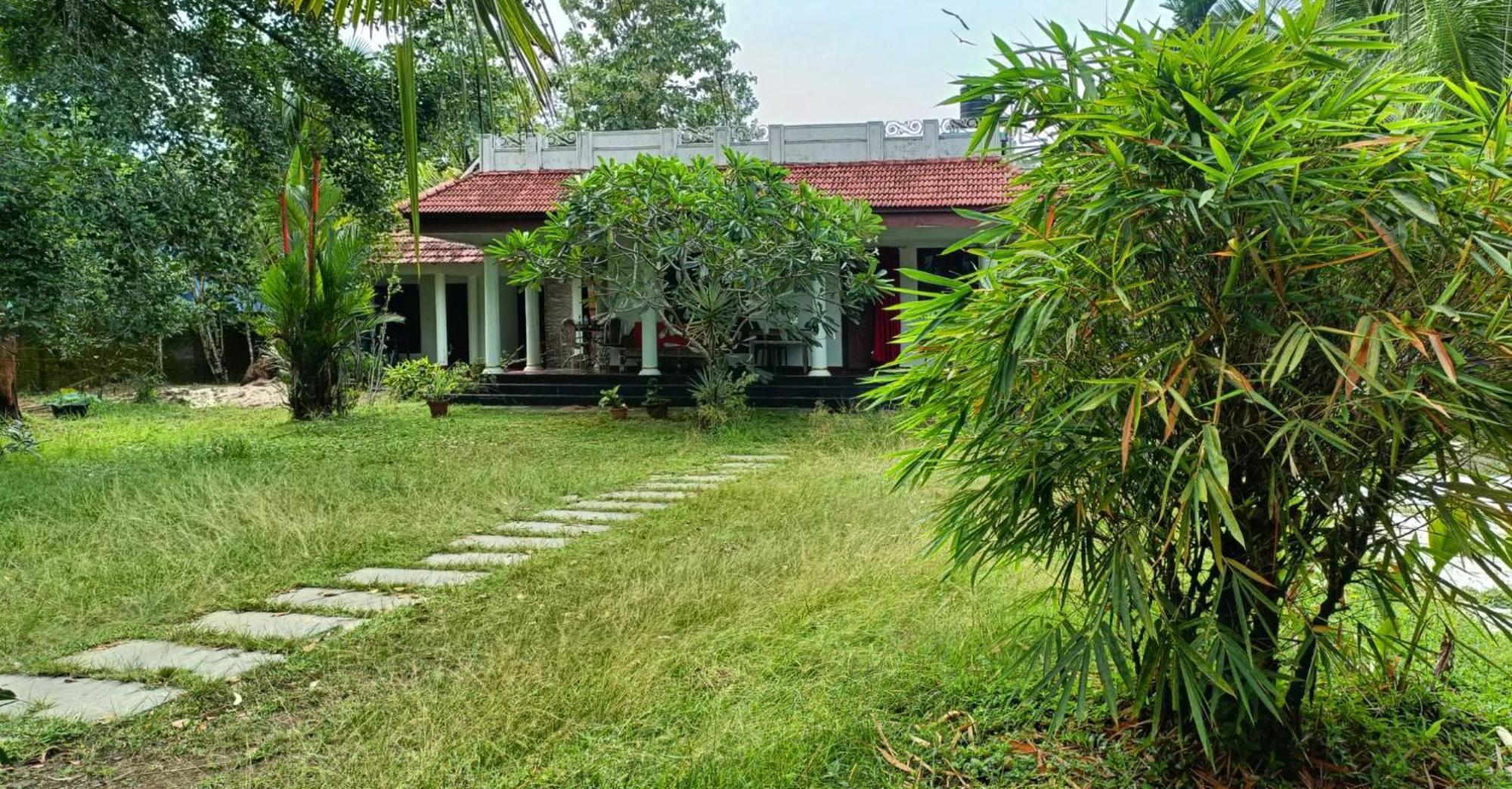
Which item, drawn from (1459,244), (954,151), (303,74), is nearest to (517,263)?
(303,74)

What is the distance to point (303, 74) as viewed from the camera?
7.64m

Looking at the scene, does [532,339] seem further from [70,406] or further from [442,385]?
[70,406]

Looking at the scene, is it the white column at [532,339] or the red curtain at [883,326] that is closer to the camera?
the white column at [532,339]

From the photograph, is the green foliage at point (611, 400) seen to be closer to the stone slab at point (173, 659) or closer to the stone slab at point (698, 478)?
the stone slab at point (698, 478)

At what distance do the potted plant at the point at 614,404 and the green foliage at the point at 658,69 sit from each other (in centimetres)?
1320

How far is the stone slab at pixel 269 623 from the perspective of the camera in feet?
11.0

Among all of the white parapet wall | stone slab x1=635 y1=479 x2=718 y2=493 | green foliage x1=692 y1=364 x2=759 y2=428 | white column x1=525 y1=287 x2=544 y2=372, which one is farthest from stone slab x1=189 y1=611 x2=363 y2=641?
the white parapet wall

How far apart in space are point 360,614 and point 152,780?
1.31 metres

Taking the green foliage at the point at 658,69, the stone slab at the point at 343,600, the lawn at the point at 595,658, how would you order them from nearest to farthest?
the lawn at the point at 595,658, the stone slab at the point at 343,600, the green foliage at the point at 658,69

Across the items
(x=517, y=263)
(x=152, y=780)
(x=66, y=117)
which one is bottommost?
(x=152, y=780)

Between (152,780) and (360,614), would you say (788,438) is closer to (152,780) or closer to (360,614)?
(360,614)

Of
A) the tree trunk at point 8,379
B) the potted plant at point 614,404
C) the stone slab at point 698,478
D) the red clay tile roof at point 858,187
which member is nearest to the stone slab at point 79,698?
the stone slab at point 698,478

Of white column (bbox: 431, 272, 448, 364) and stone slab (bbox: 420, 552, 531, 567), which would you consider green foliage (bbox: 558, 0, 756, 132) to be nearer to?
white column (bbox: 431, 272, 448, 364)

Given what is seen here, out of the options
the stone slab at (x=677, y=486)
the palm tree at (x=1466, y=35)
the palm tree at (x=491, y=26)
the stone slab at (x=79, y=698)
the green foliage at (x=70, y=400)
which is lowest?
the stone slab at (x=79, y=698)
